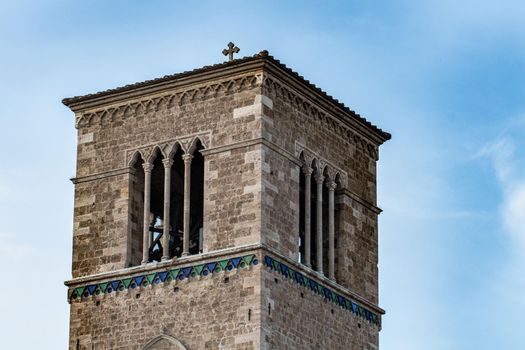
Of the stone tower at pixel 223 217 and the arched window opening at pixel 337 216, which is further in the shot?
the arched window opening at pixel 337 216

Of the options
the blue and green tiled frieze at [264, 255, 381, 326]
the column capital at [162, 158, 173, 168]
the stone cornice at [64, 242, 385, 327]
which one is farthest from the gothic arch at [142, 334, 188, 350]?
the column capital at [162, 158, 173, 168]

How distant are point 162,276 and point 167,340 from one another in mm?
Result: 1492

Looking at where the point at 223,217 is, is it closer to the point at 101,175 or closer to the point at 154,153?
the point at 154,153

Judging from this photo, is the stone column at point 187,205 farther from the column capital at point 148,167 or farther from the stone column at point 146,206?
the column capital at point 148,167

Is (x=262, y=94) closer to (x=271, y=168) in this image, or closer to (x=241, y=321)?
(x=271, y=168)

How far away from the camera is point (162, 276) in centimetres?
4712

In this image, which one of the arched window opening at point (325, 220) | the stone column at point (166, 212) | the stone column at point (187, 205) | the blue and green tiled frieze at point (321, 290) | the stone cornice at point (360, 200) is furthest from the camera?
the stone cornice at point (360, 200)

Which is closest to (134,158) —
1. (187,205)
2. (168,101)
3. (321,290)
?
(168,101)

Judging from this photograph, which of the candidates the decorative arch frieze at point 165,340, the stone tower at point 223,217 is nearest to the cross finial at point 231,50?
the stone tower at point 223,217

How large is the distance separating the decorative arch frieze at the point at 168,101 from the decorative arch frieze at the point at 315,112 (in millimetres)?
425

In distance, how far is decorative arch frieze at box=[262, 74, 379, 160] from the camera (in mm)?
47781

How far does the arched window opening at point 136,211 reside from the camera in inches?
1898

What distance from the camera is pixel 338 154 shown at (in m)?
49.9

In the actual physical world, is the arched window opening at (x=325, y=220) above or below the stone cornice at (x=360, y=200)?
below
